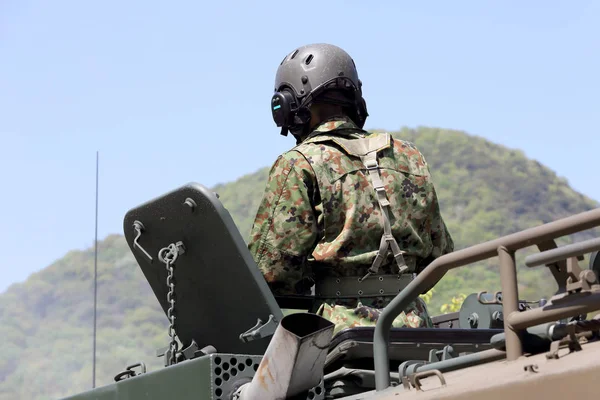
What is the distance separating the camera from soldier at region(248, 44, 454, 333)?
5969 millimetres

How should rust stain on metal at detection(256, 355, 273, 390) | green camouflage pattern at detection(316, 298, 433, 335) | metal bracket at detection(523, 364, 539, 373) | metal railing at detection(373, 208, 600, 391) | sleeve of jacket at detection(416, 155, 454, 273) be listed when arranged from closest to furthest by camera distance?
1. metal bracket at detection(523, 364, 539, 373)
2. metal railing at detection(373, 208, 600, 391)
3. rust stain on metal at detection(256, 355, 273, 390)
4. green camouflage pattern at detection(316, 298, 433, 335)
5. sleeve of jacket at detection(416, 155, 454, 273)

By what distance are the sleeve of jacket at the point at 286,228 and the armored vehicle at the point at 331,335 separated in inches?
8.9

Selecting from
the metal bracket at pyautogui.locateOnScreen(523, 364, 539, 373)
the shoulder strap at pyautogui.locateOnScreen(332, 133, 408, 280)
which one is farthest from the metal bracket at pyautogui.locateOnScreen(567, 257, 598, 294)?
the shoulder strap at pyautogui.locateOnScreen(332, 133, 408, 280)

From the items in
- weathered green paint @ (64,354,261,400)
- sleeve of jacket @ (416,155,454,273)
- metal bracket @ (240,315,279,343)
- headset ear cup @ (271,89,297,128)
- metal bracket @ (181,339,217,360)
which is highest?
headset ear cup @ (271,89,297,128)

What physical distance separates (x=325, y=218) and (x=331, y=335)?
1.39m

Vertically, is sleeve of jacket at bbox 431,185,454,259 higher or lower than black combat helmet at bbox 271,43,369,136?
lower

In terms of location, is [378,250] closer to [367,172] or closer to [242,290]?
[367,172]

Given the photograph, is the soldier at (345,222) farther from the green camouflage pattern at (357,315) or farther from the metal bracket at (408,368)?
the metal bracket at (408,368)

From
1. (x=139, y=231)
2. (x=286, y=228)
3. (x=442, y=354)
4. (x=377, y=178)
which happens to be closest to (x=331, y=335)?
(x=442, y=354)

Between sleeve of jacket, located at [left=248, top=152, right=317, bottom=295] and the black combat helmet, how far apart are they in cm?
54

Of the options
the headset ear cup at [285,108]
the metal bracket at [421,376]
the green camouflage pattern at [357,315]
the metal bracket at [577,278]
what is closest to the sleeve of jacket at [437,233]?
the green camouflage pattern at [357,315]

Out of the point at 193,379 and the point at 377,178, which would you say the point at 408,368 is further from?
the point at 377,178

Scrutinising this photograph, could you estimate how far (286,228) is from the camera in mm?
5969

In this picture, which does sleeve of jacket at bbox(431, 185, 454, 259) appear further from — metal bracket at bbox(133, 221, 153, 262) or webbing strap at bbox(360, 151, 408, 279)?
metal bracket at bbox(133, 221, 153, 262)
